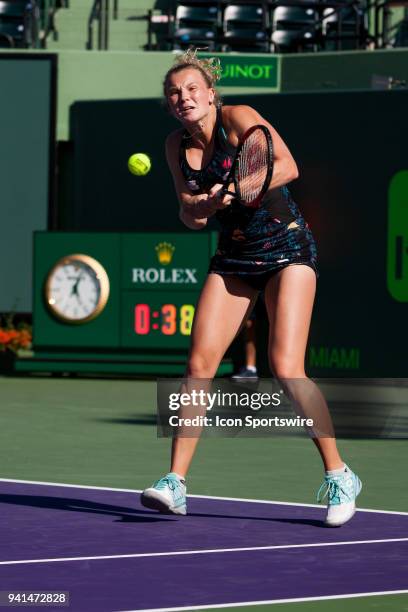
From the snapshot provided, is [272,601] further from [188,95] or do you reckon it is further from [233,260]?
[188,95]

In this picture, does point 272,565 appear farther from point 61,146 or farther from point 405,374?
point 61,146

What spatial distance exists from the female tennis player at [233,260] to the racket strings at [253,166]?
0.28ft

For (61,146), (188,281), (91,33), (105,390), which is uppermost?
(91,33)

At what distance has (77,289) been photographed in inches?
547

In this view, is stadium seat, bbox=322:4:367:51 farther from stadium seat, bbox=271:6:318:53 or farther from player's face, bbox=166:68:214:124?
player's face, bbox=166:68:214:124

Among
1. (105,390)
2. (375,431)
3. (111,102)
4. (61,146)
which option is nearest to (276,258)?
(375,431)

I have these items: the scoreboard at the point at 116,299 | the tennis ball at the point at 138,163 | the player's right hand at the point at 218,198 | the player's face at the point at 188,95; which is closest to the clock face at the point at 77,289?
the scoreboard at the point at 116,299

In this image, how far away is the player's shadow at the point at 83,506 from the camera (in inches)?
242

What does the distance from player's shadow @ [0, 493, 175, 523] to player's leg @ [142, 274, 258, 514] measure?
0.53 feet

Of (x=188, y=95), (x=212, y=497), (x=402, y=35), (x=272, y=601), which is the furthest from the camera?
(x=402, y=35)

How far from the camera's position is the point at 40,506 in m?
6.43

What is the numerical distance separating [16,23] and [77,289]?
596cm

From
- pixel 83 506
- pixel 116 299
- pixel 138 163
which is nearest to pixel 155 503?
pixel 83 506

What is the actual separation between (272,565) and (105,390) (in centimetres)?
774
